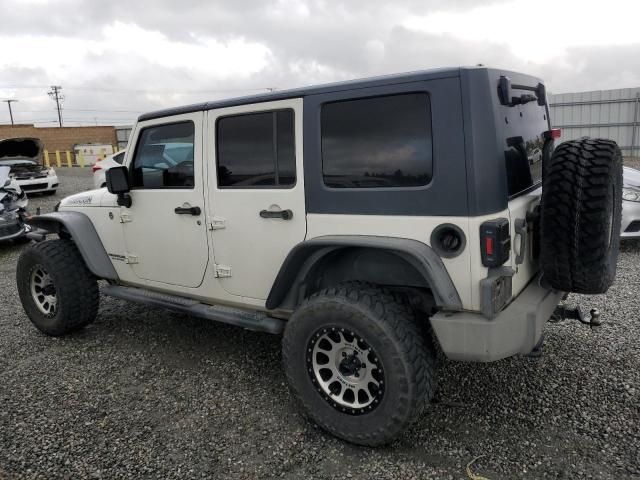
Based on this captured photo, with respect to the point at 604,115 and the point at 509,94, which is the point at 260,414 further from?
the point at 604,115

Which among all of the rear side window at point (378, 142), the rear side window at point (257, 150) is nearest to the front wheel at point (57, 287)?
the rear side window at point (257, 150)

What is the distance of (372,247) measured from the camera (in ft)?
8.86

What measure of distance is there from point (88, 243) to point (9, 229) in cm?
483

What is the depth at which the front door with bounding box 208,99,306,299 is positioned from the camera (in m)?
3.08

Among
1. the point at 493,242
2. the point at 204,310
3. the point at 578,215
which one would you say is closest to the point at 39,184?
the point at 204,310

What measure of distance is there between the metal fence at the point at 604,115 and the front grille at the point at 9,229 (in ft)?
56.1

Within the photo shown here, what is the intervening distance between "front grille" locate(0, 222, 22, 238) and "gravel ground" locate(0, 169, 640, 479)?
424 centimetres

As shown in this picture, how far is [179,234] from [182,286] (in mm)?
403

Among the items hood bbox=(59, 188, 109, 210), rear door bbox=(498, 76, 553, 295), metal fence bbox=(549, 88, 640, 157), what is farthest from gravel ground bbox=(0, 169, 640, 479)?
metal fence bbox=(549, 88, 640, 157)

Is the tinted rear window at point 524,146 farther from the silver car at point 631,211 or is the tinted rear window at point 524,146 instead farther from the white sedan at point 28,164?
the white sedan at point 28,164

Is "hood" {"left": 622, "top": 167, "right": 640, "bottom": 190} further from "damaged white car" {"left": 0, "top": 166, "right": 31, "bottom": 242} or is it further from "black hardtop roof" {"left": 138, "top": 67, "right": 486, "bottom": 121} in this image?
"damaged white car" {"left": 0, "top": 166, "right": 31, "bottom": 242}

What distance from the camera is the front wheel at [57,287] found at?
4324 mm

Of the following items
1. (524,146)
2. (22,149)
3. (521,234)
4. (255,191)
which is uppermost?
(22,149)

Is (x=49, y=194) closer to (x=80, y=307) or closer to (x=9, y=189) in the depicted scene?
(x=9, y=189)
